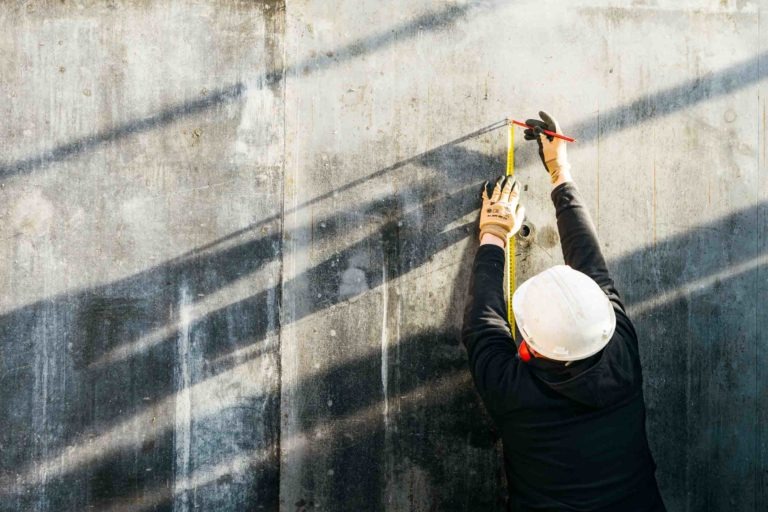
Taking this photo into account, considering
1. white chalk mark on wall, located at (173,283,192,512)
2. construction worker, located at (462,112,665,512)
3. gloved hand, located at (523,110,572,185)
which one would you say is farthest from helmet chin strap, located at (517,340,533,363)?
white chalk mark on wall, located at (173,283,192,512)

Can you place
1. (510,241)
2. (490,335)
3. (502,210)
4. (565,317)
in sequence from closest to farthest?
(565,317), (490,335), (502,210), (510,241)

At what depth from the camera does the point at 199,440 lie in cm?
390

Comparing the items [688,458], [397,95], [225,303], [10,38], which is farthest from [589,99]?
[10,38]

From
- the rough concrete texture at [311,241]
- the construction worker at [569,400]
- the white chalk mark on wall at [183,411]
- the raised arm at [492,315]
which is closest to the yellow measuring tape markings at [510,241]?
the rough concrete texture at [311,241]

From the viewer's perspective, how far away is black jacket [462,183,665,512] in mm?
2877

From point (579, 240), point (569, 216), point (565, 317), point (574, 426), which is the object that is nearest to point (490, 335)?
point (565, 317)

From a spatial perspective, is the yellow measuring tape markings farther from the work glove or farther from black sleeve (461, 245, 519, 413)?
black sleeve (461, 245, 519, 413)

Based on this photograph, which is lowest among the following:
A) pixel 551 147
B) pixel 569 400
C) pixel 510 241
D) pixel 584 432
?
pixel 584 432

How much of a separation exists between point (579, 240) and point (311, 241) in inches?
69.5

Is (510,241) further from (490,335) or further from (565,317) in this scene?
(565,317)

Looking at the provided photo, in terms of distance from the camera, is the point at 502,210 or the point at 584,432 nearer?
the point at 584,432

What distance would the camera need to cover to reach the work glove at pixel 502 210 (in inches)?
146

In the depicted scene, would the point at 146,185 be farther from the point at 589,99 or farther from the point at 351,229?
the point at 589,99

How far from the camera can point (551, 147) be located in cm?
384
